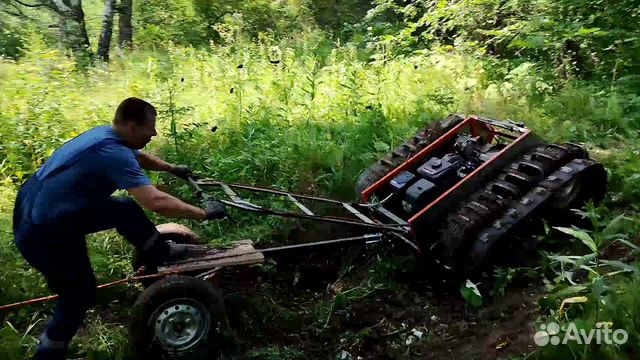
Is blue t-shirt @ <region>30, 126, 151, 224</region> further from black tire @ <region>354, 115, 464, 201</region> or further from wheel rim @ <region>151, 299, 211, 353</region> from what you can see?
black tire @ <region>354, 115, 464, 201</region>

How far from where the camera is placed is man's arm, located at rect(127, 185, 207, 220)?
347cm

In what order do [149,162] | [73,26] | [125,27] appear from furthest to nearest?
[125,27] < [73,26] < [149,162]

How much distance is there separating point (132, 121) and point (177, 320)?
132cm

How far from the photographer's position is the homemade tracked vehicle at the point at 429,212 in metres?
3.79

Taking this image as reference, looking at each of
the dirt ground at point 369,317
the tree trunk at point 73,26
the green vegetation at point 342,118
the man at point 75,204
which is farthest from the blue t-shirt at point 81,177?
the tree trunk at point 73,26

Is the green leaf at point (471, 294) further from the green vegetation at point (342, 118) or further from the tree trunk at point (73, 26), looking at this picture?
the tree trunk at point (73, 26)

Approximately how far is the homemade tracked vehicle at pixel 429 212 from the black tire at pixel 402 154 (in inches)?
0.5

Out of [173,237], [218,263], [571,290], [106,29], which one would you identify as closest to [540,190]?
[571,290]

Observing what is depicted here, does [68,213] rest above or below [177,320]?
above

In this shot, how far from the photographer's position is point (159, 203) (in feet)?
11.5

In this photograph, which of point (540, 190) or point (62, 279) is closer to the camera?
point (62, 279)

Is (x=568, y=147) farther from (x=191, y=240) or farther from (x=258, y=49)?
(x=258, y=49)

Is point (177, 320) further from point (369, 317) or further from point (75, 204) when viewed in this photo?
point (369, 317)

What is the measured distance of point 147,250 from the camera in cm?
403
